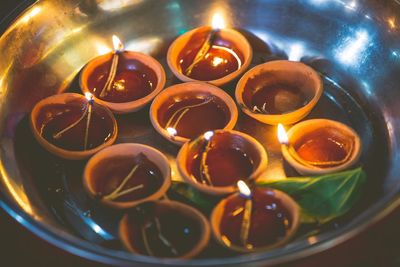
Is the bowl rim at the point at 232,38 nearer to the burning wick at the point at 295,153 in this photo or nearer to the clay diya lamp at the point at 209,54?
the clay diya lamp at the point at 209,54

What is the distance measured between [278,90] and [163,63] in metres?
0.59

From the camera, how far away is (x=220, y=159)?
218 centimetres

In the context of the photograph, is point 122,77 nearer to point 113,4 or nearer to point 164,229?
point 113,4

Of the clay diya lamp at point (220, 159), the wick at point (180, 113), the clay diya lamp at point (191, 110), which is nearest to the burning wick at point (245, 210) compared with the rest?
the clay diya lamp at point (220, 159)

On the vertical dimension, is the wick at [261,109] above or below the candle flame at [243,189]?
above

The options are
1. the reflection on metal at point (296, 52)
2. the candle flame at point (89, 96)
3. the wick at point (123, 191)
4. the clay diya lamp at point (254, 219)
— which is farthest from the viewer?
the reflection on metal at point (296, 52)

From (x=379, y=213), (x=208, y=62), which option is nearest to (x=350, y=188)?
(x=379, y=213)

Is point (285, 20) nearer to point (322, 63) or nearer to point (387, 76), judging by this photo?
point (322, 63)

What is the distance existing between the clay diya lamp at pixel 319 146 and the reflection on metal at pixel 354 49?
Result: 1.42 ft

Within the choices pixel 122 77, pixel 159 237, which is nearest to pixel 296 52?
pixel 122 77

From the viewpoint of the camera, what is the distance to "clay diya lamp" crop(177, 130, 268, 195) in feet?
6.86

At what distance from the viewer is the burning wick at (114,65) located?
2461mm

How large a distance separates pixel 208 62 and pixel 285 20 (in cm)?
43

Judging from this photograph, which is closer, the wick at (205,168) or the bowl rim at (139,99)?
the wick at (205,168)
